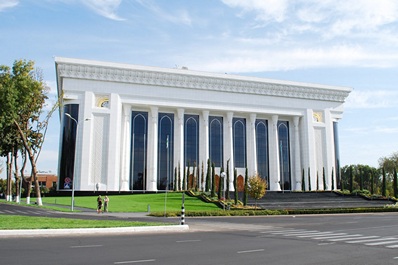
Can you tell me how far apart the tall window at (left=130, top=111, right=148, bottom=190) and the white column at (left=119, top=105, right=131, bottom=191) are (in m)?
0.70

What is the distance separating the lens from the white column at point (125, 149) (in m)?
60.7

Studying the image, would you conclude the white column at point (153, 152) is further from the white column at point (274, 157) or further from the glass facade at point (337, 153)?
the glass facade at point (337, 153)

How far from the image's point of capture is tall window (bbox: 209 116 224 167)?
2628 inches

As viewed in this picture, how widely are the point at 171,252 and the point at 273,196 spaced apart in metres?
44.0

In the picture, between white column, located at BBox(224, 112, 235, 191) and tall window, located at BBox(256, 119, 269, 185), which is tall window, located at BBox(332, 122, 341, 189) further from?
white column, located at BBox(224, 112, 235, 191)

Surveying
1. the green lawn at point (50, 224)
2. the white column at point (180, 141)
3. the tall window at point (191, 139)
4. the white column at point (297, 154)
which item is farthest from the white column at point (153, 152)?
the green lawn at point (50, 224)

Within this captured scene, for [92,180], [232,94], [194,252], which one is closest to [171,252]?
[194,252]

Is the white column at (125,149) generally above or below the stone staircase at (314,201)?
above

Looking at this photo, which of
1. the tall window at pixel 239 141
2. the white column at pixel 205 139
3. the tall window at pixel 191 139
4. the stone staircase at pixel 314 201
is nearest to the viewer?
the stone staircase at pixel 314 201

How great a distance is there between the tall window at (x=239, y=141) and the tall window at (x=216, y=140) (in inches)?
106

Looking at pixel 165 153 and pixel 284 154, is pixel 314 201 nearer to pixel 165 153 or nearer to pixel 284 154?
pixel 284 154

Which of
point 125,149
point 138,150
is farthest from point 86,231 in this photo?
point 138,150

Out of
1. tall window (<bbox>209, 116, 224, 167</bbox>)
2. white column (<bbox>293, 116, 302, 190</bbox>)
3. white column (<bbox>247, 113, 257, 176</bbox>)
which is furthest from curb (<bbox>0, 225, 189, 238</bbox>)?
white column (<bbox>293, 116, 302, 190</bbox>)

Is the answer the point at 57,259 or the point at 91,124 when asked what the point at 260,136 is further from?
the point at 57,259
